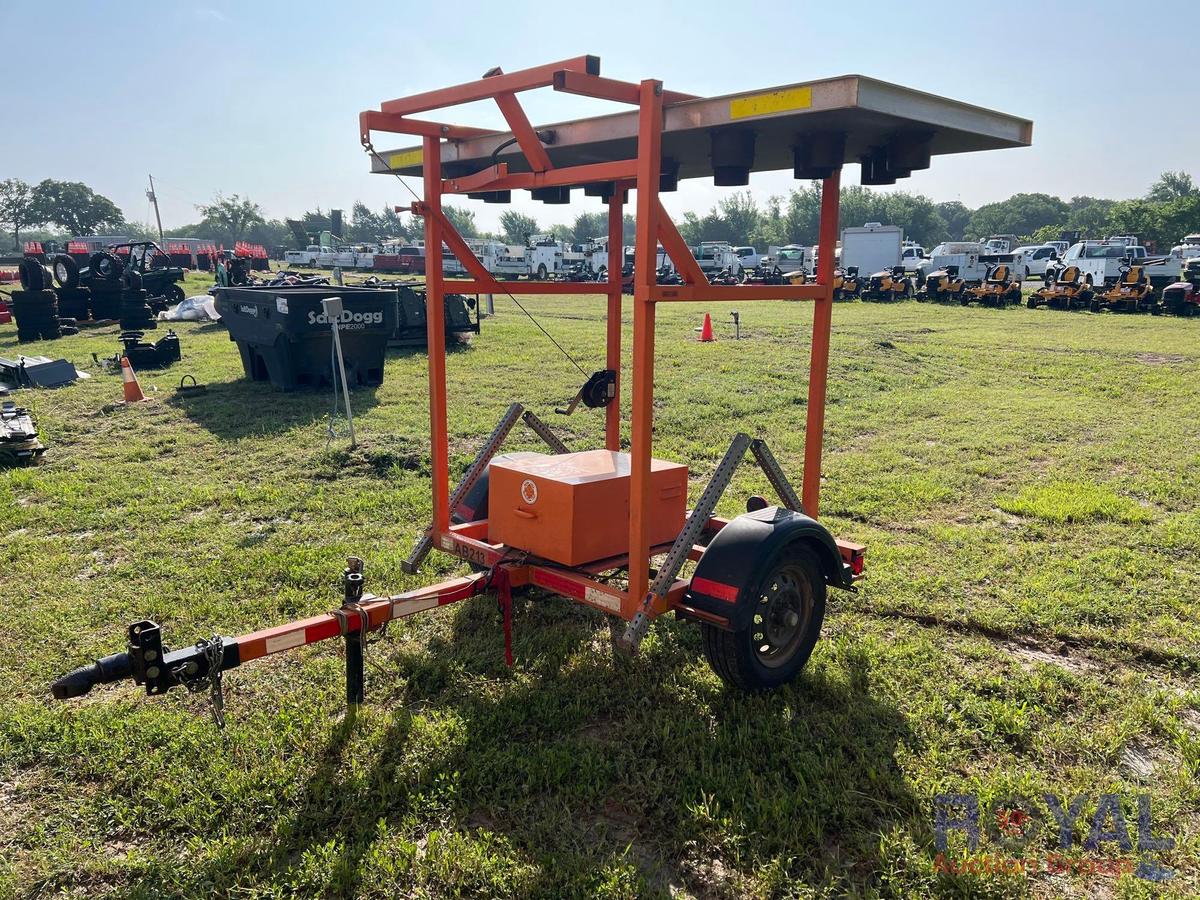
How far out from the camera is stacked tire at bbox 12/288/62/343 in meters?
17.3

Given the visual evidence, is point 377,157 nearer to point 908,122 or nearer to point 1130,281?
point 908,122

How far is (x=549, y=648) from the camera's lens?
13.9ft

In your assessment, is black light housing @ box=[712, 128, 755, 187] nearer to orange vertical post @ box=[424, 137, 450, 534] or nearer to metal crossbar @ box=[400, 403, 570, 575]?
orange vertical post @ box=[424, 137, 450, 534]

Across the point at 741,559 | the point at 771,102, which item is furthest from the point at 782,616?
the point at 771,102

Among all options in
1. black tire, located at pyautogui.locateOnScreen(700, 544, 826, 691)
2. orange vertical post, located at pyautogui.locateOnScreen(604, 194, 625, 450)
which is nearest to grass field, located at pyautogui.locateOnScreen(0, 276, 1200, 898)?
black tire, located at pyautogui.locateOnScreen(700, 544, 826, 691)

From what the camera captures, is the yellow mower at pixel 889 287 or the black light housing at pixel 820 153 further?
the yellow mower at pixel 889 287

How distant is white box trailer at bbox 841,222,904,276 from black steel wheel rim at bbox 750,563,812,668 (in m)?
35.3

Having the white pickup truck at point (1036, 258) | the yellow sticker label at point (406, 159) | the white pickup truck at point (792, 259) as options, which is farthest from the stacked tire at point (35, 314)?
the white pickup truck at point (1036, 258)

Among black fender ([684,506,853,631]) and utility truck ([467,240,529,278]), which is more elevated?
utility truck ([467,240,529,278])

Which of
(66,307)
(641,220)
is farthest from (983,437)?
(66,307)

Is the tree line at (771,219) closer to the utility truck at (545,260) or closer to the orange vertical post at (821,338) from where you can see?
the utility truck at (545,260)

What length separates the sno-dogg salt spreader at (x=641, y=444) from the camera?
314 centimetres

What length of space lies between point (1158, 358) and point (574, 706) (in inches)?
596

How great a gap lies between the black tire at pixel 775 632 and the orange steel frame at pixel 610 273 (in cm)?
30
